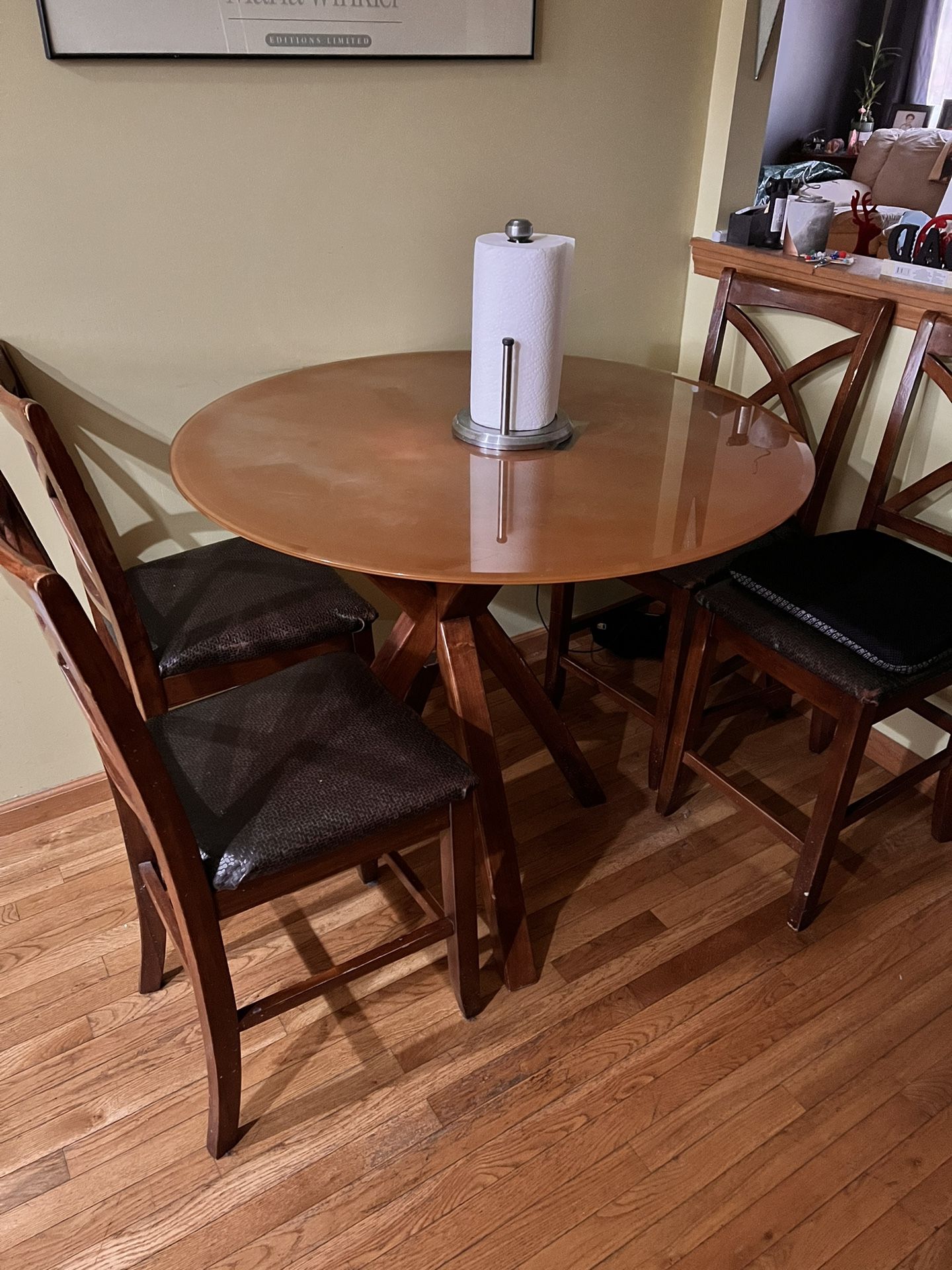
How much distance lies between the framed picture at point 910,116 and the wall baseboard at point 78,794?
3.52 meters

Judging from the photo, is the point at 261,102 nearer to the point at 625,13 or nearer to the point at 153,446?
the point at 153,446

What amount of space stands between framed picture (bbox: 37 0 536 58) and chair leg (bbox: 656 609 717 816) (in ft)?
4.08

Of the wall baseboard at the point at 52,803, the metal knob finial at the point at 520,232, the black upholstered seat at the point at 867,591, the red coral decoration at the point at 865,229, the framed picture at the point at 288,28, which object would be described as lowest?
the wall baseboard at the point at 52,803

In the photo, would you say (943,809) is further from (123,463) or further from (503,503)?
(123,463)

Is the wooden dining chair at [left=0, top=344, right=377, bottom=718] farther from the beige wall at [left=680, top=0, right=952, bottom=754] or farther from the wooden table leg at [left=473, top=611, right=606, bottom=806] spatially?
the beige wall at [left=680, top=0, right=952, bottom=754]

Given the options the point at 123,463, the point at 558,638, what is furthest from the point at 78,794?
the point at 558,638

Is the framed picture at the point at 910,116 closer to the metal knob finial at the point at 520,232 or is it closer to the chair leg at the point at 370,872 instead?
the metal knob finial at the point at 520,232

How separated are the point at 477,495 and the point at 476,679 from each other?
1.03 feet

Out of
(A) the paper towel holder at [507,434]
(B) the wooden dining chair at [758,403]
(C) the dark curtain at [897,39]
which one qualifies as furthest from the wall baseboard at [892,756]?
(C) the dark curtain at [897,39]

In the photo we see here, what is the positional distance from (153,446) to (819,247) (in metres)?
1.57

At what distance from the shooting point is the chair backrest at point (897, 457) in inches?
68.7

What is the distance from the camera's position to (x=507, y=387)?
4.84 ft

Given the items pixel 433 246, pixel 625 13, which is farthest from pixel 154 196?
pixel 625 13

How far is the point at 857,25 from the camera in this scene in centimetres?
463
